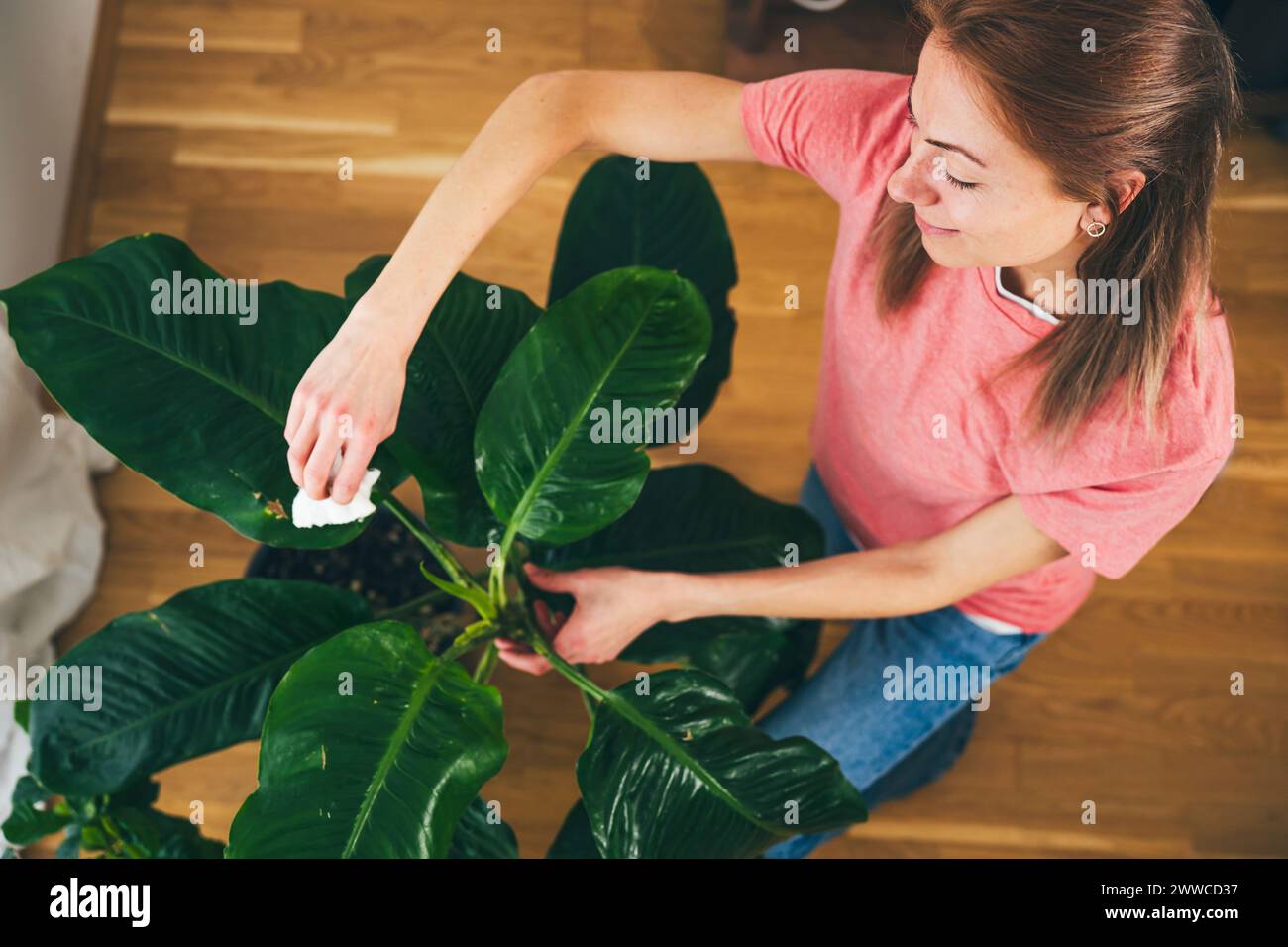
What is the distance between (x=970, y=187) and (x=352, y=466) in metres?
0.52


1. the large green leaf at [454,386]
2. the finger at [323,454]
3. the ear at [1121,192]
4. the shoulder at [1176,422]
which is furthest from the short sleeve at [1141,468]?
the finger at [323,454]

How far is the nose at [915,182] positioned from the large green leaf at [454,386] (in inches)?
15.1

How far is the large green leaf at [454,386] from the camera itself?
1002mm

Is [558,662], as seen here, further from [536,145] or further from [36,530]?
[36,530]

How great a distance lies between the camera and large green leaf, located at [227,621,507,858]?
81 centimetres

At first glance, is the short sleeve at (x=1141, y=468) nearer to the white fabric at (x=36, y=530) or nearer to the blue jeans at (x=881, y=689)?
the blue jeans at (x=881, y=689)

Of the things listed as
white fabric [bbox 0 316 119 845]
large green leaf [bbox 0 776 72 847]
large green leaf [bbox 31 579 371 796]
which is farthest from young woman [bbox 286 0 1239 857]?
white fabric [bbox 0 316 119 845]

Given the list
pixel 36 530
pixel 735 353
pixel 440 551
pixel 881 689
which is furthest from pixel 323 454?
pixel 735 353

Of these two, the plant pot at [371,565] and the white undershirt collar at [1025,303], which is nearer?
the white undershirt collar at [1025,303]

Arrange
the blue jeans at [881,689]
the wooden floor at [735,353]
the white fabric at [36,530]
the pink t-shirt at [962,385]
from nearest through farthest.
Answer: the pink t-shirt at [962,385] < the blue jeans at [881,689] < the white fabric at [36,530] < the wooden floor at [735,353]

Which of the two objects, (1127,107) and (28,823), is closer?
(1127,107)

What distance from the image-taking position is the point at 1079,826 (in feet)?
5.60

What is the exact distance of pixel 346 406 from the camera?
832 millimetres
